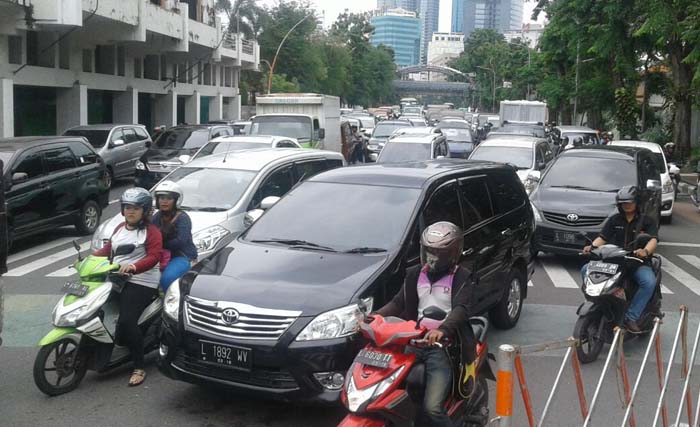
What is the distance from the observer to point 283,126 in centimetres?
2219

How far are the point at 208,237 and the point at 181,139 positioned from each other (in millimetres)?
13350

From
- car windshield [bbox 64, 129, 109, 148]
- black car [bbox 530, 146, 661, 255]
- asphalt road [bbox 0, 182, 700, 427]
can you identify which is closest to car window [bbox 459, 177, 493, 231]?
asphalt road [bbox 0, 182, 700, 427]

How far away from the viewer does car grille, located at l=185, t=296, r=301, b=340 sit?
545 centimetres

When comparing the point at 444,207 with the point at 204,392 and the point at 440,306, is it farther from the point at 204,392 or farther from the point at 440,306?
the point at 204,392

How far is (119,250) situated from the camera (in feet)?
21.4

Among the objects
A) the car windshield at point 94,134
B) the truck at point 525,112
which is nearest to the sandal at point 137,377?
the car windshield at point 94,134

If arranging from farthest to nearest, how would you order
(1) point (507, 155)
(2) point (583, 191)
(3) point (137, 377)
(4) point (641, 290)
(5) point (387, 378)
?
1. (1) point (507, 155)
2. (2) point (583, 191)
3. (4) point (641, 290)
4. (3) point (137, 377)
5. (5) point (387, 378)

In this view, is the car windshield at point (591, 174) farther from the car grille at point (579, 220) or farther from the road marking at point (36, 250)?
the road marking at point (36, 250)

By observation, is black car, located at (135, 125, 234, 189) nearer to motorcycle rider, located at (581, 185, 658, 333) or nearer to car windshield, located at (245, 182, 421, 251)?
car windshield, located at (245, 182, 421, 251)

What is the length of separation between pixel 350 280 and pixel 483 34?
134995mm

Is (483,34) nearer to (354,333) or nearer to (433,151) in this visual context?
(433,151)

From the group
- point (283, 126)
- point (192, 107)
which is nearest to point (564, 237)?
point (283, 126)

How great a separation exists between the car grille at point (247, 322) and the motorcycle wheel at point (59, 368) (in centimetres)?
133

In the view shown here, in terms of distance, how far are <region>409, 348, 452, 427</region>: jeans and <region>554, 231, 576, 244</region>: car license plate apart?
8122 mm
